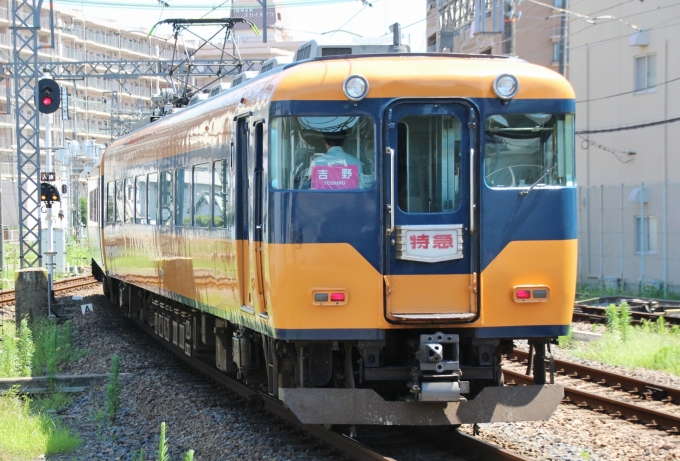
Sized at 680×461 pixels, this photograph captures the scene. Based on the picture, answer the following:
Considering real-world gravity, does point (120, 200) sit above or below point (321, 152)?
below

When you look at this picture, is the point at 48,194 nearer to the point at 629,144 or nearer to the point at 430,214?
the point at 629,144

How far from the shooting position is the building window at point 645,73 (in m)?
23.9

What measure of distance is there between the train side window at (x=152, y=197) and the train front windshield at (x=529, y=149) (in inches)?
237

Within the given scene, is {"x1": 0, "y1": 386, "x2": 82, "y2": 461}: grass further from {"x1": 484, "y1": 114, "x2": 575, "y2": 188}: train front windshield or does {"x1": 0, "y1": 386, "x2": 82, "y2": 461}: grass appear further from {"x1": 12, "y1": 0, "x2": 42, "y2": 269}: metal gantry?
{"x1": 12, "y1": 0, "x2": 42, "y2": 269}: metal gantry

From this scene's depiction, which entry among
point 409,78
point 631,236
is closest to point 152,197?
point 409,78

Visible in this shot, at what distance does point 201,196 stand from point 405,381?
132 inches

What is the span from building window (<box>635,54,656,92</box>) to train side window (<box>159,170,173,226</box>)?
15.7 meters

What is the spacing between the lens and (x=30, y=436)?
8.62 meters

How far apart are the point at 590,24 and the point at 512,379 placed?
719 inches

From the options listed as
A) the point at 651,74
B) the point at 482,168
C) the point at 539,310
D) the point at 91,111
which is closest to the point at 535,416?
the point at 539,310

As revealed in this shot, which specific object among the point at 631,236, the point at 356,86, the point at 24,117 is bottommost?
the point at 631,236

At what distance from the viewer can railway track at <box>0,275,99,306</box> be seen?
2240 cm

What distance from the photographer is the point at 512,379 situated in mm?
10414

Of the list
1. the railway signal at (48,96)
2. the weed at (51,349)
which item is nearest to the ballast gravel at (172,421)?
the weed at (51,349)
